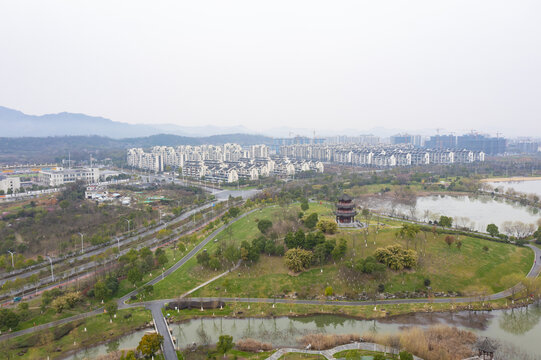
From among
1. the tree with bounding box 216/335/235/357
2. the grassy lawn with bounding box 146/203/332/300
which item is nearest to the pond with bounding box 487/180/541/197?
the grassy lawn with bounding box 146/203/332/300

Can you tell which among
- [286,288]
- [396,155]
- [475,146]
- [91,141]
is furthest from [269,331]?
[91,141]

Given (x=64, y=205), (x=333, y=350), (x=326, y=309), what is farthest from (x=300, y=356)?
(x=64, y=205)

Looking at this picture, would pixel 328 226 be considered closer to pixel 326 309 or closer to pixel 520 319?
pixel 326 309

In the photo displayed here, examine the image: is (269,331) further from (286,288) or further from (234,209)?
(234,209)

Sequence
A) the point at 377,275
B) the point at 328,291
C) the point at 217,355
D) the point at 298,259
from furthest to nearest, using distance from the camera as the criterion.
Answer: the point at 298,259
the point at 377,275
the point at 328,291
the point at 217,355

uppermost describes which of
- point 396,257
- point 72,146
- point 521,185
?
point 72,146

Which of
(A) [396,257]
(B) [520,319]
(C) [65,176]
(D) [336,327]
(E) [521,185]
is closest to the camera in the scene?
(D) [336,327]

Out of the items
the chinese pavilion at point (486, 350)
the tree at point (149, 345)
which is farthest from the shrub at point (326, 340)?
the tree at point (149, 345)

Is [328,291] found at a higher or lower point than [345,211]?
lower
